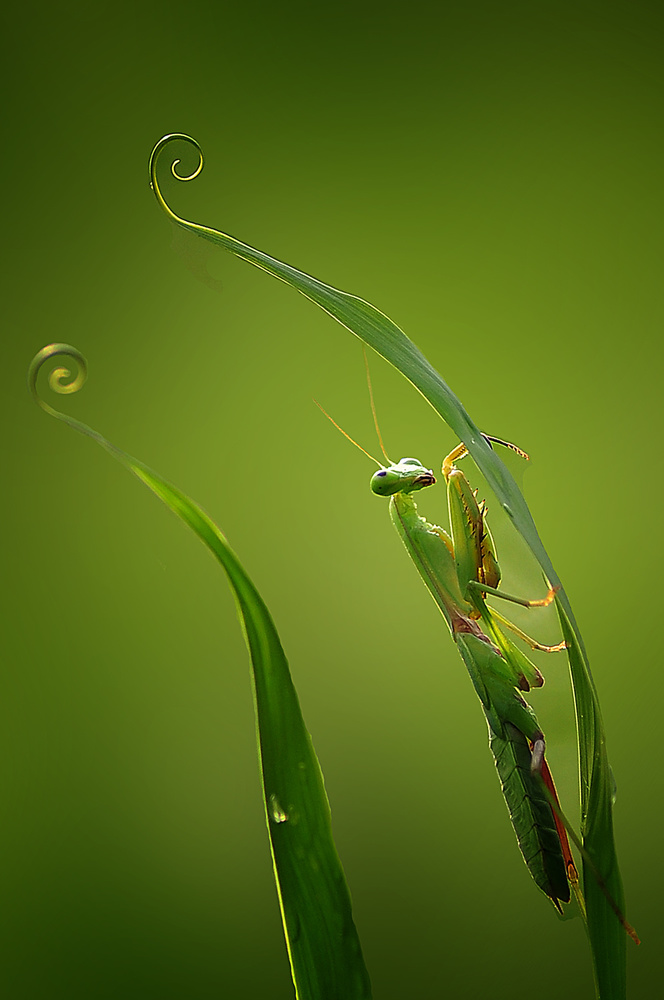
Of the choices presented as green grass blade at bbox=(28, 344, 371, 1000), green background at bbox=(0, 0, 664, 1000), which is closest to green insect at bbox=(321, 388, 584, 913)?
green grass blade at bbox=(28, 344, 371, 1000)

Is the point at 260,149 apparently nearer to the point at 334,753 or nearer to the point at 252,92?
the point at 252,92

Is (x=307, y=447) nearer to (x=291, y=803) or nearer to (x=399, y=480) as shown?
(x=399, y=480)

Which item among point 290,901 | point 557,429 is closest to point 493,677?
point 290,901

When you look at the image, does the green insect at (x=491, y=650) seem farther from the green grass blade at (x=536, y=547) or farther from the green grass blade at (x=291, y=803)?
the green grass blade at (x=291, y=803)

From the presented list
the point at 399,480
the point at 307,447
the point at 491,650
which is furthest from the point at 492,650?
the point at 307,447

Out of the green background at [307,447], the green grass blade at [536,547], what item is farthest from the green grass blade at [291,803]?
the green background at [307,447]

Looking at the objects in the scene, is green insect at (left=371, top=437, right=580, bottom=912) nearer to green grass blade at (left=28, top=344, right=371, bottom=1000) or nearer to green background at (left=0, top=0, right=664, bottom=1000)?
green grass blade at (left=28, top=344, right=371, bottom=1000)
